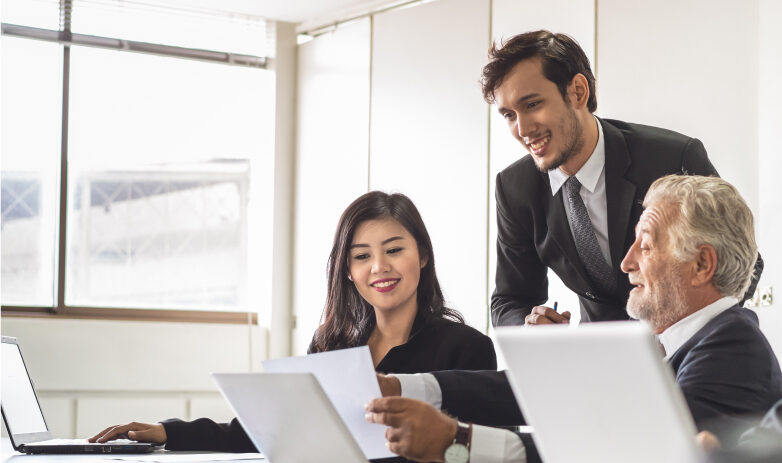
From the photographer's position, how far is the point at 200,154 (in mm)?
4688

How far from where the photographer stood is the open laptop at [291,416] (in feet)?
4.50

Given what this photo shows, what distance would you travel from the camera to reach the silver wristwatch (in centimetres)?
140

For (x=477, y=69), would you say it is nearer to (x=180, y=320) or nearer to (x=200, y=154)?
(x=200, y=154)

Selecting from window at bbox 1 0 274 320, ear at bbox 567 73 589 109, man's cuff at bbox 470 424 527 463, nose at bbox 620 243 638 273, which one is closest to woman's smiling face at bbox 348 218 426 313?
ear at bbox 567 73 589 109

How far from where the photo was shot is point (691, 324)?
1.61 meters

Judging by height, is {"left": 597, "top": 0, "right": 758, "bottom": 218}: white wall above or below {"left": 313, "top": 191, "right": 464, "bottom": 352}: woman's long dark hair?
above

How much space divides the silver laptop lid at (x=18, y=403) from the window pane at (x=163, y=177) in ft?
6.38

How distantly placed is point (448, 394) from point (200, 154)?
124 inches

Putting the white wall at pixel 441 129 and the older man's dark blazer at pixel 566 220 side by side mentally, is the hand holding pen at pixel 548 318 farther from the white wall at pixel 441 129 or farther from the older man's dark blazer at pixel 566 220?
the white wall at pixel 441 129

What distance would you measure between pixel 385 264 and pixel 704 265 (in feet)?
3.11

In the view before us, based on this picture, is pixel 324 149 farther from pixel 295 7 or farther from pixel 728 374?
pixel 728 374

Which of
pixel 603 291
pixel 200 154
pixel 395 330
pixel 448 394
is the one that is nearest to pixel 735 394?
pixel 448 394

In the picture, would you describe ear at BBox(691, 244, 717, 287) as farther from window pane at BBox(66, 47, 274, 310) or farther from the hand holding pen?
window pane at BBox(66, 47, 274, 310)

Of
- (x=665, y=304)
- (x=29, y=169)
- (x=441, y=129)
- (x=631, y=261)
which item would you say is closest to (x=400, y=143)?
(x=441, y=129)
